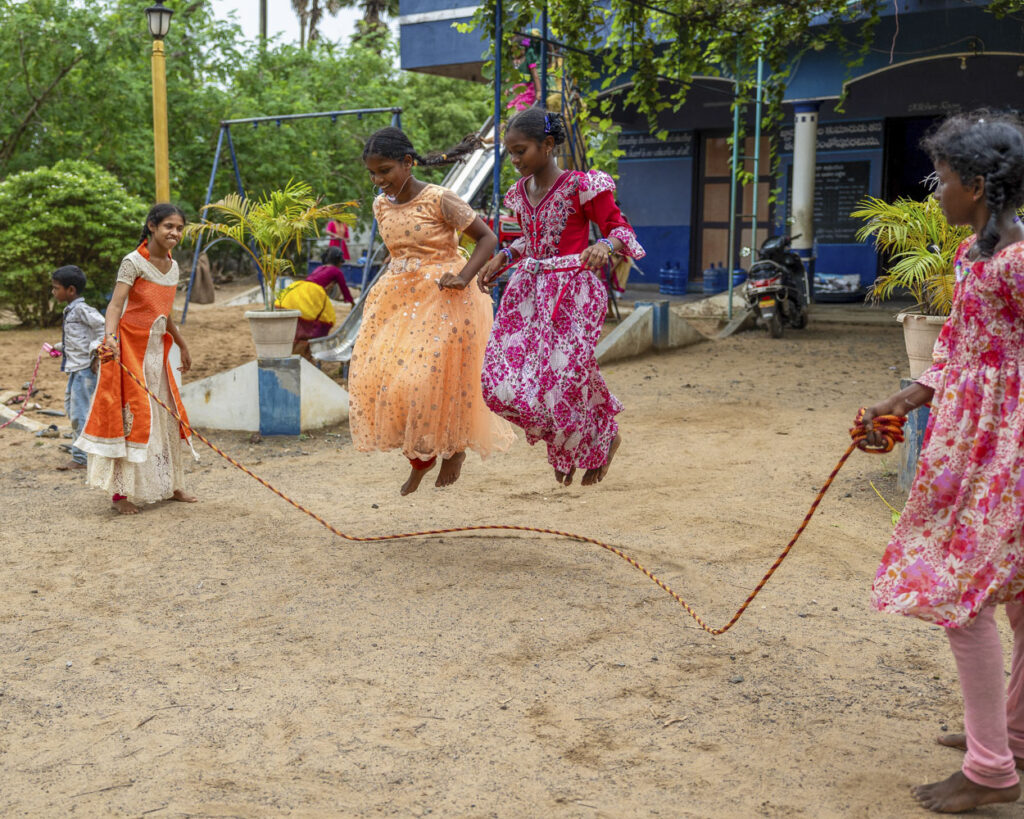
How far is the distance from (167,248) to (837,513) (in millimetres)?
3819

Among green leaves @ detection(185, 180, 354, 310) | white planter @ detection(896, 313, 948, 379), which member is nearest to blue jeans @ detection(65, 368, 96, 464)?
green leaves @ detection(185, 180, 354, 310)

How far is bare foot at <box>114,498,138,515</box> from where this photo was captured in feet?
19.2

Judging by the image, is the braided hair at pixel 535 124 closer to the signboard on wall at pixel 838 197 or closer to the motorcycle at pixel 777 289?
the motorcycle at pixel 777 289

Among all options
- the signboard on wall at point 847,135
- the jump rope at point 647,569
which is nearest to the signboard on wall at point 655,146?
the signboard on wall at point 847,135

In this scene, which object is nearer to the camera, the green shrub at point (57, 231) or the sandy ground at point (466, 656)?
the sandy ground at point (466, 656)

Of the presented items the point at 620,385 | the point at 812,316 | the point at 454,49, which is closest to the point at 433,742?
the point at 620,385

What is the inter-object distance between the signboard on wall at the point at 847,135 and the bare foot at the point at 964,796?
14.0m

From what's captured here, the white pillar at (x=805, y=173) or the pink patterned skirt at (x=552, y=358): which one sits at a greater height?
the white pillar at (x=805, y=173)

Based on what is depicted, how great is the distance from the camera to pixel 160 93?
438 inches

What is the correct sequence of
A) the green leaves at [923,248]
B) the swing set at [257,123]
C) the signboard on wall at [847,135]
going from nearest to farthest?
the green leaves at [923,248], the swing set at [257,123], the signboard on wall at [847,135]

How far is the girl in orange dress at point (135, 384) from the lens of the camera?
18.4ft

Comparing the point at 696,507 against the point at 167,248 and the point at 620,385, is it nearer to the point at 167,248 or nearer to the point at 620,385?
the point at 167,248

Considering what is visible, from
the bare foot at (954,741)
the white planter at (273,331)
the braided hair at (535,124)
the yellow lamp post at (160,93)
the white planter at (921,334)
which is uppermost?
the yellow lamp post at (160,93)

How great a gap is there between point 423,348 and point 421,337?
55 millimetres
